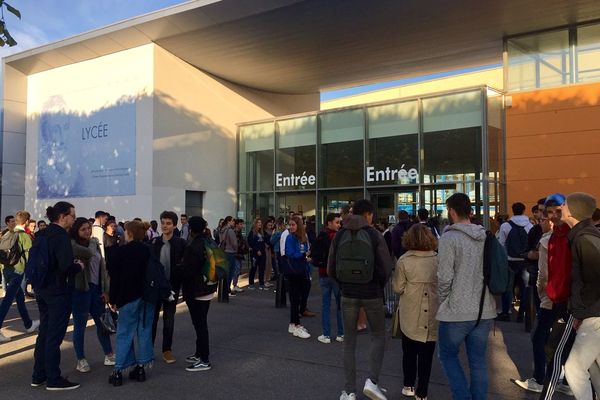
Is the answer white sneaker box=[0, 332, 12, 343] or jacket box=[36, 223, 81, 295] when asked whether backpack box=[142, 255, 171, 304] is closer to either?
jacket box=[36, 223, 81, 295]

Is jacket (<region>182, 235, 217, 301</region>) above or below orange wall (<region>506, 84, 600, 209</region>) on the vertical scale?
below

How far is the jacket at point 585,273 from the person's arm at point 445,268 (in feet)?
2.76

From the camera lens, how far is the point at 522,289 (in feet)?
27.2

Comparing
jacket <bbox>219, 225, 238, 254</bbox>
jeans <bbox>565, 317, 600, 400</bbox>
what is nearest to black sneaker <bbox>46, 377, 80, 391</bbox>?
jeans <bbox>565, 317, 600, 400</bbox>

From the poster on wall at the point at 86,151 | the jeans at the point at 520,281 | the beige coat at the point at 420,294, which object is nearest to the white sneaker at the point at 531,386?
the beige coat at the point at 420,294

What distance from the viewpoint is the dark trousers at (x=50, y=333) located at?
200 inches

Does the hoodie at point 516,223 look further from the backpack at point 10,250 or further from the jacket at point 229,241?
the backpack at point 10,250

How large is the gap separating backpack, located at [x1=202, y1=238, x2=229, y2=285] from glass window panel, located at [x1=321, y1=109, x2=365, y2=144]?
12236mm

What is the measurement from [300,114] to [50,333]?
14.8m

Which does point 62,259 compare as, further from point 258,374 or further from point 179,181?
point 179,181

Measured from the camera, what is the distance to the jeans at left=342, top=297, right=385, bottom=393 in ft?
15.0

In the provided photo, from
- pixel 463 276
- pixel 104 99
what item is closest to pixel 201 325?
pixel 463 276

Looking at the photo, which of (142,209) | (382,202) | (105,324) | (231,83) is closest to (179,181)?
(142,209)

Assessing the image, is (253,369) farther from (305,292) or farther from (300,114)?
(300,114)
